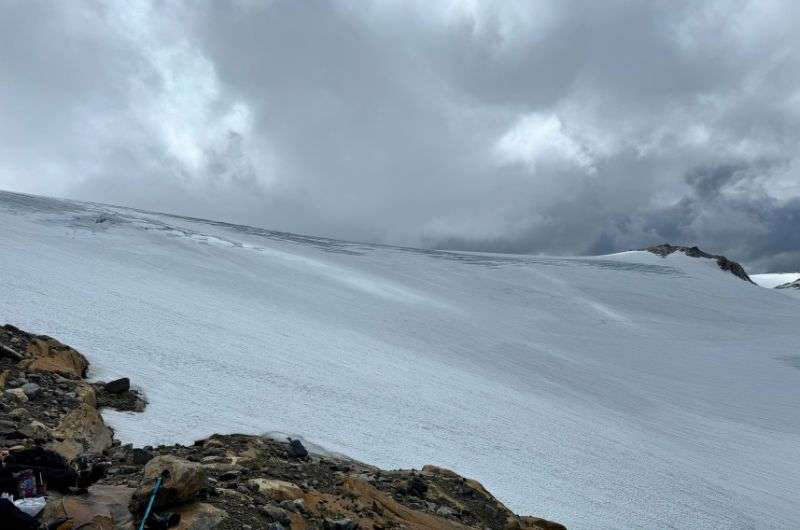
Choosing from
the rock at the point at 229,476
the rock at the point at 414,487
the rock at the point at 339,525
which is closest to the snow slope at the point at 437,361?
the rock at the point at 414,487

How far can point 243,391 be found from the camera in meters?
9.88

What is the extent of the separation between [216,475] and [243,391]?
4.87 metres

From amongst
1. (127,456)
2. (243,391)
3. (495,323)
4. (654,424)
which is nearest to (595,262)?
(495,323)

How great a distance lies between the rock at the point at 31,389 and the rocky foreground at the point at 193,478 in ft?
0.04

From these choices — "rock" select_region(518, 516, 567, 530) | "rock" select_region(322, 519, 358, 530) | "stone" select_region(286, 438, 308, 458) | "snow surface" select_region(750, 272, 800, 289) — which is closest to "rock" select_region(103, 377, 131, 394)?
"stone" select_region(286, 438, 308, 458)

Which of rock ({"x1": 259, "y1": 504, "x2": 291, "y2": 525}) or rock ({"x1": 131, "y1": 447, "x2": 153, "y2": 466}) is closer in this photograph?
rock ({"x1": 259, "y1": 504, "x2": 291, "y2": 525})

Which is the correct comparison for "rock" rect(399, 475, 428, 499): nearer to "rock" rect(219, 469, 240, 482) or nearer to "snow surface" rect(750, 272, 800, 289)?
"rock" rect(219, 469, 240, 482)

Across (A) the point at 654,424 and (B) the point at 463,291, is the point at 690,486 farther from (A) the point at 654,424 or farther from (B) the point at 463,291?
(B) the point at 463,291

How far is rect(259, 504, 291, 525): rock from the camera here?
4555 millimetres

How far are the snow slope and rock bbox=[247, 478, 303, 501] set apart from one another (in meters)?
2.48

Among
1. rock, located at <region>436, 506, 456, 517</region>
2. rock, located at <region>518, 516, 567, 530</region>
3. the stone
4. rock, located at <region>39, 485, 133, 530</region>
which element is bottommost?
rock, located at <region>518, 516, 567, 530</region>

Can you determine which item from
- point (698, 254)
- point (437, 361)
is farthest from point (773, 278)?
point (437, 361)

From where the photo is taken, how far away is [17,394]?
632cm

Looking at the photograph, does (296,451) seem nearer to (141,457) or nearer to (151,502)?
(141,457)
